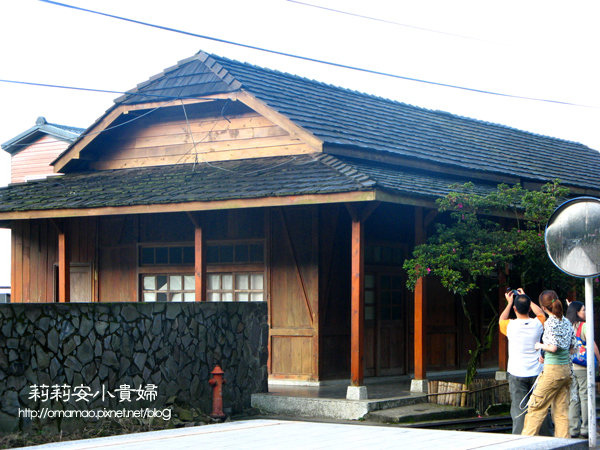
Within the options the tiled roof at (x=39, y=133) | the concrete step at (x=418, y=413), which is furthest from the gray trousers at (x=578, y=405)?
the tiled roof at (x=39, y=133)

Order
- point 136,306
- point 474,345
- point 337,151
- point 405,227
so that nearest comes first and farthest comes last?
point 136,306 < point 337,151 < point 405,227 < point 474,345

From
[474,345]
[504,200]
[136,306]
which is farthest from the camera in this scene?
[474,345]

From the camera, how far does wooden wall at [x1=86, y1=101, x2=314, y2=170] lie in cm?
1705

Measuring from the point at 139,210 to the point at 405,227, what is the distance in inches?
199

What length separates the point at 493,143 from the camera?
22.1 m

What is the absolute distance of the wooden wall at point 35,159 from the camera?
36.9 m

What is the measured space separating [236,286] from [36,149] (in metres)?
23.4

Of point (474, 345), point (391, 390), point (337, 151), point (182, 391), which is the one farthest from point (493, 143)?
point (182, 391)

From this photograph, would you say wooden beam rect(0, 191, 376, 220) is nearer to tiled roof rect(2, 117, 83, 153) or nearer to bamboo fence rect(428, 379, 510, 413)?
bamboo fence rect(428, 379, 510, 413)

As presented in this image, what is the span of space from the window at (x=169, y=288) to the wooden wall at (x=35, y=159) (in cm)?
1955

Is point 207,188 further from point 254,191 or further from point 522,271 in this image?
point 522,271

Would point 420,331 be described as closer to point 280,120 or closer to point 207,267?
point 280,120

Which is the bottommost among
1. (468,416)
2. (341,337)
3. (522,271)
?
(468,416)

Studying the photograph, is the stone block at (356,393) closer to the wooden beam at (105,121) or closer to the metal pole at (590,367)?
the metal pole at (590,367)
